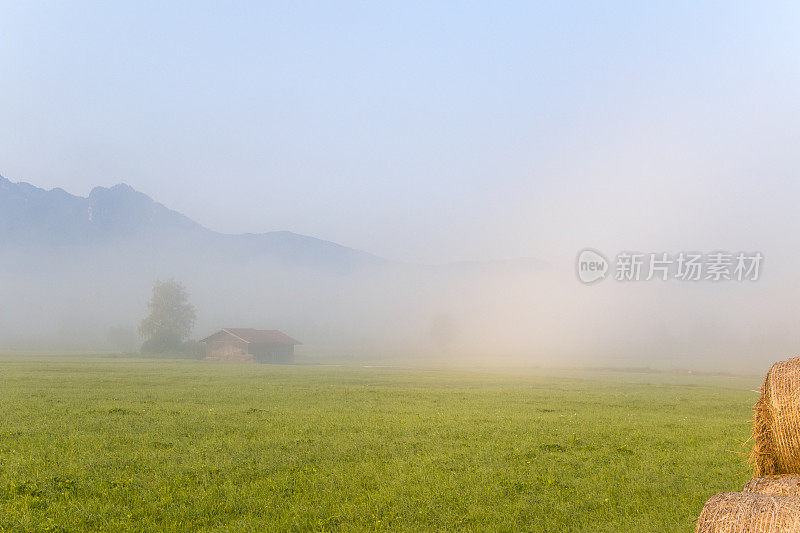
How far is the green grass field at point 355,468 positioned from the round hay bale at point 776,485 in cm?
437

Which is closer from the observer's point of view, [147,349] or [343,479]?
[343,479]

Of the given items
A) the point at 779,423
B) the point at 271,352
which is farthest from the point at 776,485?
the point at 271,352

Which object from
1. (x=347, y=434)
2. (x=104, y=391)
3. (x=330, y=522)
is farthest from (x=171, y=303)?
(x=330, y=522)

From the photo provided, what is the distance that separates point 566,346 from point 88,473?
633 feet

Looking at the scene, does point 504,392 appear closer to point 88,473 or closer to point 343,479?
point 343,479

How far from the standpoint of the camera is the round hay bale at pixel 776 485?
25.4 feet

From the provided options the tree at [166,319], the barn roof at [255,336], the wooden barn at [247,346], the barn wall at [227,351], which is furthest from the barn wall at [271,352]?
the tree at [166,319]

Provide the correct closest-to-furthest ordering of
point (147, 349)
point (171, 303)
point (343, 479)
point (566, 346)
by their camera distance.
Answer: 1. point (343, 479)
2. point (147, 349)
3. point (171, 303)
4. point (566, 346)

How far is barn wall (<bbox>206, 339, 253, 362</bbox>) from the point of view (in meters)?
101

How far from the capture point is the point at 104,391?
123 ft

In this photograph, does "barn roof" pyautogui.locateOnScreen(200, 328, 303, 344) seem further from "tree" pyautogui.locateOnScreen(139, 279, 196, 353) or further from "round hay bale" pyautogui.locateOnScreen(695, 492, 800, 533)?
"round hay bale" pyautogui.locateOnScreen(695, 492, 800, 533)

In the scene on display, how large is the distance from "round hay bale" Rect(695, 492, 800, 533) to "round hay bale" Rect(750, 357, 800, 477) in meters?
1.60

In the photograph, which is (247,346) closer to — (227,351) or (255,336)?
(255,336)

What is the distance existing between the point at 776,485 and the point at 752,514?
134 cm
